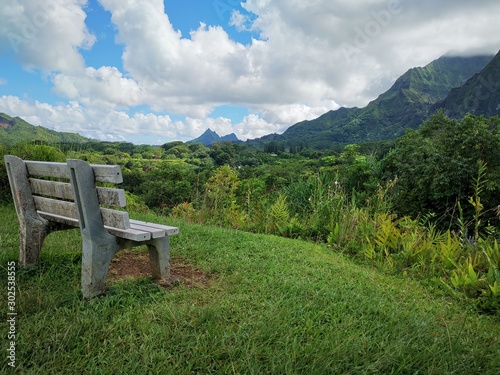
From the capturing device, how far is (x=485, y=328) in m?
2.49

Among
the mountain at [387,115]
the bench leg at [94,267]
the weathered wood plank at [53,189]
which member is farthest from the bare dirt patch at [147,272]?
the mountain at [387,115]

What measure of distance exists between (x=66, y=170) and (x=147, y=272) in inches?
45.8

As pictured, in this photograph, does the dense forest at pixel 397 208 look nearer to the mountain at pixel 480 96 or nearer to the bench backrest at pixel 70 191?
the bench backrest at pixel 70 191

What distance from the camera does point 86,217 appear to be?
2.27 metres

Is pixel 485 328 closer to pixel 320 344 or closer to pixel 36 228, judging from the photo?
pixel 320 344

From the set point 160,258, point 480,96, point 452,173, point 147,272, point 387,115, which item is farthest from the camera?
point 387,115

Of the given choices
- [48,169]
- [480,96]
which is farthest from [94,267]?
[480,96]

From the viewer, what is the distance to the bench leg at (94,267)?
231 cm

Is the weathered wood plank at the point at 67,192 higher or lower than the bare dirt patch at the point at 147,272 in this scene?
higher

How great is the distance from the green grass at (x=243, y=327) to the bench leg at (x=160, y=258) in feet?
0.35

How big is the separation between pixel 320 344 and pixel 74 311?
5.06ft

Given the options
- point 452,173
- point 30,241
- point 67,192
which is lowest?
point 452,173

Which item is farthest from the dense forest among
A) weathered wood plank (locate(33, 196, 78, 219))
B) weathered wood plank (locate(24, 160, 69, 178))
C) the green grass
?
weathered wood plank (locate(24, 160, 69, 178))

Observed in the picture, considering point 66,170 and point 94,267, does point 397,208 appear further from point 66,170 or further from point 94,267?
point 66,170
